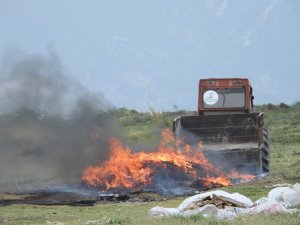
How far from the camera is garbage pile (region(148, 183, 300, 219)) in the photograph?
44.6ft

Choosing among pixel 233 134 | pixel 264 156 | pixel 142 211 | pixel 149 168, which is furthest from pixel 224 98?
pixel 142 211

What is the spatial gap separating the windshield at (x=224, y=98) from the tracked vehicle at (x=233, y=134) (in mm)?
43

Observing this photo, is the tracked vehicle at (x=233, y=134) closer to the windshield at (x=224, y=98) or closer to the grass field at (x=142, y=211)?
the windshield at (x=224, y=98)

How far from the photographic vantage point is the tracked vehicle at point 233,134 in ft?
83.1

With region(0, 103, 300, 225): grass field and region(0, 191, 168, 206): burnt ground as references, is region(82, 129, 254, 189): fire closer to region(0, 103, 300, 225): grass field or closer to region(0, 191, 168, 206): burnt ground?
region(0, 191, 168, 206): burnt ground

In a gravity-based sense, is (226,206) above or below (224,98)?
below

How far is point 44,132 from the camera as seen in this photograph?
101 feet

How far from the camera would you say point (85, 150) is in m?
29.5

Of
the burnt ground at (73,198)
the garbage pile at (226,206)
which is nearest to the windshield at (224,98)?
the burnt ground at (73,198)

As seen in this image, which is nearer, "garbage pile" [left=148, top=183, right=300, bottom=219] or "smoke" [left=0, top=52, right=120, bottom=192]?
"garbage pile" [left=148, top=183, right=300, bottom=219]

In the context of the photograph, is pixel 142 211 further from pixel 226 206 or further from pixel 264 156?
pixel 264 156

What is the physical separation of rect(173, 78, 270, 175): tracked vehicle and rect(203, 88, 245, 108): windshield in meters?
0.04

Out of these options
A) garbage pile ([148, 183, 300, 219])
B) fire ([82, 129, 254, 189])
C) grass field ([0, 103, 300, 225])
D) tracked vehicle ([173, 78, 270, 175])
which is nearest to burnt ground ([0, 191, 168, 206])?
grass field ([0, 103, 300, 225])

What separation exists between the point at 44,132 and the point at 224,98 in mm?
→ 8464
